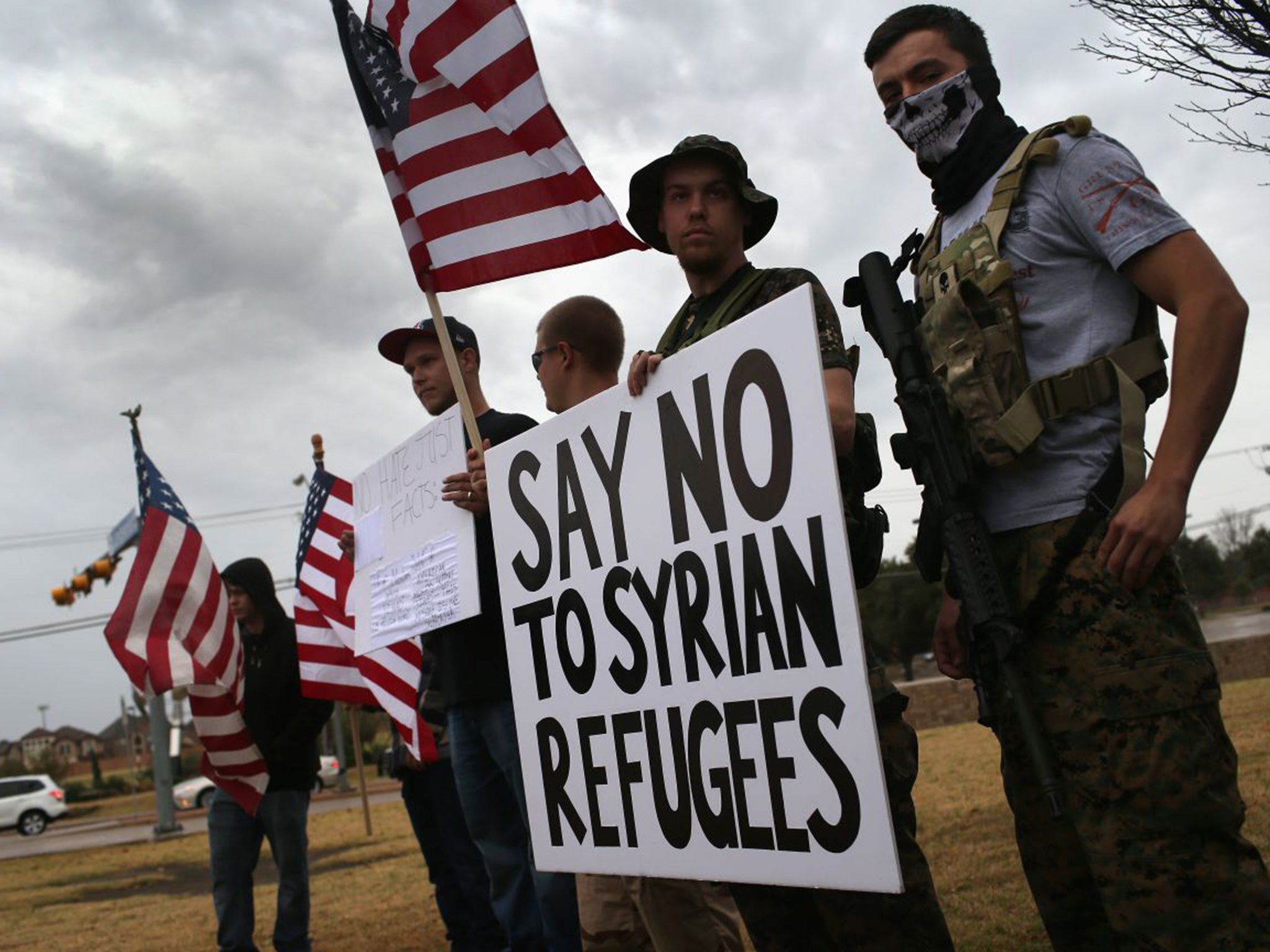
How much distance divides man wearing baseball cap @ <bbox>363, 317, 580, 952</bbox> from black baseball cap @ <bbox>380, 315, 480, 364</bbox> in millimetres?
429

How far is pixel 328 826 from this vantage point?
56.8 ft

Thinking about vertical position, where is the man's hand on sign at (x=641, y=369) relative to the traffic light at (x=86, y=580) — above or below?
below

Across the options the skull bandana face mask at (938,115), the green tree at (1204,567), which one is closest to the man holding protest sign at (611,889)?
the skull bandana face mask at (938,115)

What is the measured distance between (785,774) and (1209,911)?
75cm

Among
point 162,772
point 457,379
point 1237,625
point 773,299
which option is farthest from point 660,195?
point 1237,625

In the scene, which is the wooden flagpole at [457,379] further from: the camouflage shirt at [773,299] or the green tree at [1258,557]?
the green tree at [1258,557]

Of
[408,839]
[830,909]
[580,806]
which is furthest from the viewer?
[408,839]

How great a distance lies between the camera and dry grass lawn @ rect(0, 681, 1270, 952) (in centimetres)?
507

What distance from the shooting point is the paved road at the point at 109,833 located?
22094 millimetres

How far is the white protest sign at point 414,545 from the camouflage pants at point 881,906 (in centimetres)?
128

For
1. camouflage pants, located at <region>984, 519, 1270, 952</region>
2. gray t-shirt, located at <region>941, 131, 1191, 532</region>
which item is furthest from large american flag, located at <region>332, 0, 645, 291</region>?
camouflage pants, located at <region>984, 519, 1270, 952</region>

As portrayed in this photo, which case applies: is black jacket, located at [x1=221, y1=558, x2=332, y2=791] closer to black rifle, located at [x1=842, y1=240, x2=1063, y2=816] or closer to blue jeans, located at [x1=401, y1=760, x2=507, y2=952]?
blue jeans, located at [x1=401, y1=760, x2=507, y2=952]

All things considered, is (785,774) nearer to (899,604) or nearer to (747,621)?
(747,621)

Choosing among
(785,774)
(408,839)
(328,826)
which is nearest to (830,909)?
(785,774)
